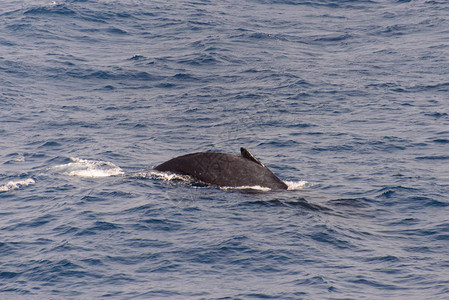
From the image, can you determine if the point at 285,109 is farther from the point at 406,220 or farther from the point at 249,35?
the point at 249,35

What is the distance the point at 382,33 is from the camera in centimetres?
4100

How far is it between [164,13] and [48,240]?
3658 cm

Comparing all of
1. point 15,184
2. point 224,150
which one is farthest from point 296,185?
point 15,184

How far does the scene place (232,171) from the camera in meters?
17.1

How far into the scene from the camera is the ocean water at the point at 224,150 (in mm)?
12867

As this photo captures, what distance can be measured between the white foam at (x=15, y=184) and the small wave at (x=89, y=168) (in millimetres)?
1131

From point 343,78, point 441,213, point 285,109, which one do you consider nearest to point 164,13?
point 343,78

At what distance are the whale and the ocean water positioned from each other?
0.34 meters

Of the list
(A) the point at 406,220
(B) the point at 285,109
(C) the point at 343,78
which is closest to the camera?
(A) the point at 406,220

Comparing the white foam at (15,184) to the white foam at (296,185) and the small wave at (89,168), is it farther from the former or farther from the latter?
the white foam at (296,185)

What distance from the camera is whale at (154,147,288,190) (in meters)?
17.0

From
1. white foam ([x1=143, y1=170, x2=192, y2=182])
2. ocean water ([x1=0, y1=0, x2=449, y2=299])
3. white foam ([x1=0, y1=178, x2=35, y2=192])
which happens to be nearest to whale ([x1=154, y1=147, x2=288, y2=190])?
white foam ([x1=143, y1=170, x2=192, y2=182])

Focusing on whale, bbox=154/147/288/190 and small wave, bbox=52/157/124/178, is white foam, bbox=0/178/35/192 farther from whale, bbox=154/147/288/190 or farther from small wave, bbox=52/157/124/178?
whale, bbox=154/147/288/190

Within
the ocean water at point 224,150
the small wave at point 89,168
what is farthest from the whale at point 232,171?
the small wave at point 89,168
